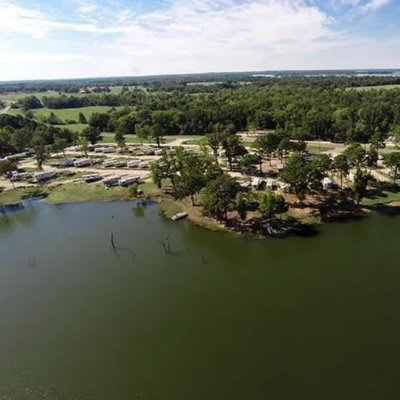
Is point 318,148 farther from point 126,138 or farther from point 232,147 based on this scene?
point 126,138

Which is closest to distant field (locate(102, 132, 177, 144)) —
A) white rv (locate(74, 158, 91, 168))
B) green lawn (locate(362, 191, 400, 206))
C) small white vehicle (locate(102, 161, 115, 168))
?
small white vehicle (locate(102, 161, 115, 168))

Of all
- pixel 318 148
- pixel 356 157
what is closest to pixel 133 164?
pixel 318 148

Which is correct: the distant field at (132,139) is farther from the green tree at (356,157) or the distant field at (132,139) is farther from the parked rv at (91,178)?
the green tree at (356,157)

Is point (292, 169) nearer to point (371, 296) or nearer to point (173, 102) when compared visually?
point (371, 296)

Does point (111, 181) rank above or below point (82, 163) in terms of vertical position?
above

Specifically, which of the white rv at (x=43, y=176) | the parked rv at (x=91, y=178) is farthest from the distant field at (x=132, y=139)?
the white rv at (x=43, y=176)

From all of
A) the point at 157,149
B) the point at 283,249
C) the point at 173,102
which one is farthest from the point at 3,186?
the point at 173,102
